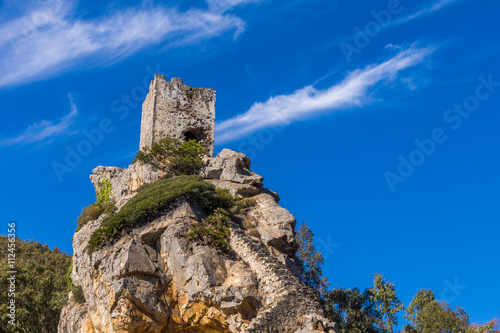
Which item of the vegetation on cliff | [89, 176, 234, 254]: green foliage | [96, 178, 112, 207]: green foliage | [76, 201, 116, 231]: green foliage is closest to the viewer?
[89, 176, 234, 254]: green foliage

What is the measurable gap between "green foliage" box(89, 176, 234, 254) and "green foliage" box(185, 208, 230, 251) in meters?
1.57

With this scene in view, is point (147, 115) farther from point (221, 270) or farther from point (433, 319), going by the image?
point (433, 319)

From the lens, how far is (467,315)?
32219 mm

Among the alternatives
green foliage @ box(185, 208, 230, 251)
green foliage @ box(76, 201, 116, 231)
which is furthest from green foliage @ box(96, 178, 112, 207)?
green foliage @ box(185, 208, 230, 251)

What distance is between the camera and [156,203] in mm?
24391

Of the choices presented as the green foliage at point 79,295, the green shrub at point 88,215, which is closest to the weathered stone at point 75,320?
the green foliage at point 79,295

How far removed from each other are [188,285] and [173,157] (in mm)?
11974

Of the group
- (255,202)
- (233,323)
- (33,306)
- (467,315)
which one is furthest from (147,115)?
(467,315)

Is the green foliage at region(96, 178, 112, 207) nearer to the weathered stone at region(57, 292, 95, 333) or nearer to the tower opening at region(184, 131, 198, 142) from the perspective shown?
the tower opening at region(184, 131, 198, 142)

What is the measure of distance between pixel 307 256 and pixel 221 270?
13.2 meters

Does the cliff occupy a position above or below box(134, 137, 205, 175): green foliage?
below

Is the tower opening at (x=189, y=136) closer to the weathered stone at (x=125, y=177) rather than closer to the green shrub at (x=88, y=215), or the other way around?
the weathered stone at (x=125, y=177)

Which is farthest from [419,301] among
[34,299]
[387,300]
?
[34,299]

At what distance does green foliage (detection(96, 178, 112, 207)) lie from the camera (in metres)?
33.3
